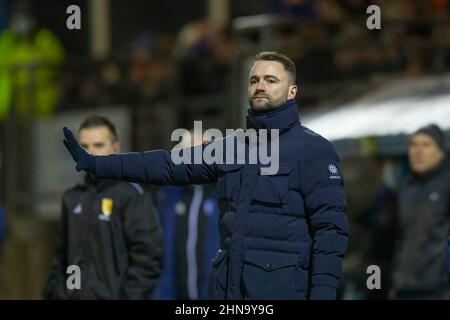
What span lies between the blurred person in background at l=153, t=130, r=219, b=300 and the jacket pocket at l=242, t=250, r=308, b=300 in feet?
10.7

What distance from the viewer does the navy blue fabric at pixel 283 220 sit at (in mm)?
6961

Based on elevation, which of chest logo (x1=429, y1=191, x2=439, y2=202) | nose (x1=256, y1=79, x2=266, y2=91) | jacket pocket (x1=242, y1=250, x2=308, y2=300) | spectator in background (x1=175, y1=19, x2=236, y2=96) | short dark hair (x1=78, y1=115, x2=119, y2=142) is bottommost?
jacket pocket (x1=242, y1=250, x2=308, y2=300)

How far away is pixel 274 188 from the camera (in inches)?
276

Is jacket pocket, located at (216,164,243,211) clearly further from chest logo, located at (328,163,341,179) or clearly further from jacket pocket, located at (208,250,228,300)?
chest logo, located at (328,163,341,179)

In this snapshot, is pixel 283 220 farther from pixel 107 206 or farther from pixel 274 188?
pixel 107 206

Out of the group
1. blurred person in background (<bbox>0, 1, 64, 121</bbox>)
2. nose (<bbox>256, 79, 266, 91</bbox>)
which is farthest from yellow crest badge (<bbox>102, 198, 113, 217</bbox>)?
blurred person in background (<bbox>0, 1, 64, 121</bbox>)

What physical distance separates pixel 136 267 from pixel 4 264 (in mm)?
6548

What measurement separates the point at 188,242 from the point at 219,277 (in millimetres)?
3306

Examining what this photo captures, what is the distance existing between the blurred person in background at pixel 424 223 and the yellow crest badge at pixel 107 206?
2.32 m

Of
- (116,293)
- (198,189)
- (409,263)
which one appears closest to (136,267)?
(116,293)

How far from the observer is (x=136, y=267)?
9.23 m

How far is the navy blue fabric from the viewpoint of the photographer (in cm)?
696

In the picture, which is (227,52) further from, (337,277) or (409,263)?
(337,277)

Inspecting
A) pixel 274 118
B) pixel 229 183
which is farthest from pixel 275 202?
pixel 274 118
